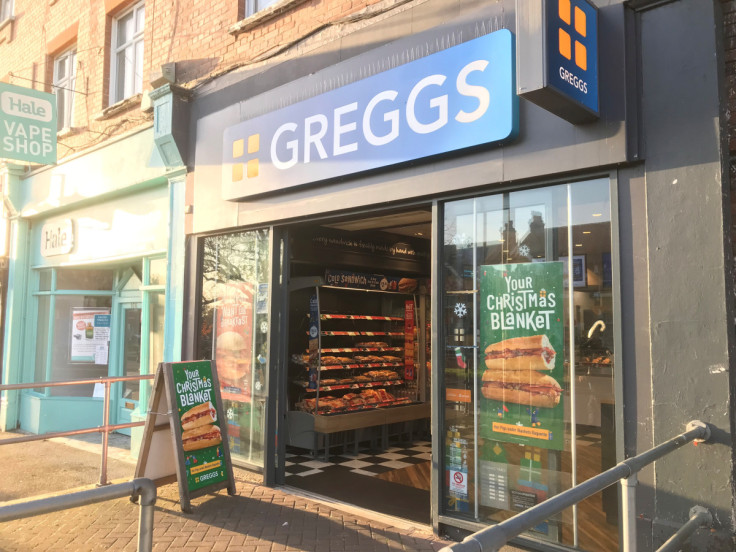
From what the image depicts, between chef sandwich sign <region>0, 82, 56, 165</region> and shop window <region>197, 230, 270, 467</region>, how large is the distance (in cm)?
358

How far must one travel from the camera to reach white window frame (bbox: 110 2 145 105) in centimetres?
957

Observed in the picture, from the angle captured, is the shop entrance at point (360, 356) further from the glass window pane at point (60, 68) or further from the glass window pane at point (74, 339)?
the glass window pane at point (60, 68)

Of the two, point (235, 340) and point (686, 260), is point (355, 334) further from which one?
point (686, 260)

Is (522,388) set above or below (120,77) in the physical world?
below

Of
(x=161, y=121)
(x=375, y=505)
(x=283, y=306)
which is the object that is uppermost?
(x=161, y=121)

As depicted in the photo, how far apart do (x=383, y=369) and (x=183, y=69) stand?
5.28 metres

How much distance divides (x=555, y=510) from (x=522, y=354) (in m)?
2.57

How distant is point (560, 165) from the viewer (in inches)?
168

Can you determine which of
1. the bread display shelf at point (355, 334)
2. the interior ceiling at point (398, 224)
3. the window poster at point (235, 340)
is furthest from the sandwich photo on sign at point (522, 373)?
the bread display shelf at point (355, 334)

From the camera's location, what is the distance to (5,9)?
1325 cm

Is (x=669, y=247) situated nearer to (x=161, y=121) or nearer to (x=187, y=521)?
(x=187, y=521)

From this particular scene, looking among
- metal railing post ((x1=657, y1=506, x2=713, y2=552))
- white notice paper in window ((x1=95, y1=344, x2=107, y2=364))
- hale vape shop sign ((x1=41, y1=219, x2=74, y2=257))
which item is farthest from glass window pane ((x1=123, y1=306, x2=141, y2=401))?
metal railing post ((x1=657, y1=506, x2=713, y2=552))

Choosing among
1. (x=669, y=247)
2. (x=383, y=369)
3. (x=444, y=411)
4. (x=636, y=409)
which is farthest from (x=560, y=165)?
(x=383, y=369)

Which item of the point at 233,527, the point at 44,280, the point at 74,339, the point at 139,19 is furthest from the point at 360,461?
the point at 139,19
